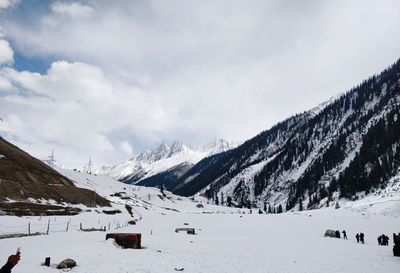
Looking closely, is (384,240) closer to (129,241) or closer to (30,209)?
(129,241)

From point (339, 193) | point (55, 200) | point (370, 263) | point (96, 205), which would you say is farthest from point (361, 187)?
point (370, 263)

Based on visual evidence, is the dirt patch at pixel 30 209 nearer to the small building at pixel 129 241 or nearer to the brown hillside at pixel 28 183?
the brown hillside at pixel 28 183

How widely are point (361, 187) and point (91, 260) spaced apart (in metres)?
177

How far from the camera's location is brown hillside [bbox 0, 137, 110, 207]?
80375mm

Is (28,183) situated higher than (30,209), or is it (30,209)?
(28,183)

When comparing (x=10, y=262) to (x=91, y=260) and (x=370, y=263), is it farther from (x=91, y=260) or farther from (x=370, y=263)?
(x=370, y=263)

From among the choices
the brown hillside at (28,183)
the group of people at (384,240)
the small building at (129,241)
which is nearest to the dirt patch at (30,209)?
the brown hillside at (28,183)

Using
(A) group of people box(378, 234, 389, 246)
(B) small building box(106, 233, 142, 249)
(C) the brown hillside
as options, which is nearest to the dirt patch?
(C) the brown hillside

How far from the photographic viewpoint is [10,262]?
10.0 metres

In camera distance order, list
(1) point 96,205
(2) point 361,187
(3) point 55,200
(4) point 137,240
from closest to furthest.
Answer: (4) point 137,240, (3) point 55,200, (1) point 96,205, (2) point 361,187

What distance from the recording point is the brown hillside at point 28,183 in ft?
264

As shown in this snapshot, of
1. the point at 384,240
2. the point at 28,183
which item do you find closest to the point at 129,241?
the point at 384,240

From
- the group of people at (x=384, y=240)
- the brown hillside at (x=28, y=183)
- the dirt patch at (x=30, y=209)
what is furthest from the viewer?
the brown hillside at (x=28, y=183)

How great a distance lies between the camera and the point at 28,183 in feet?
299
